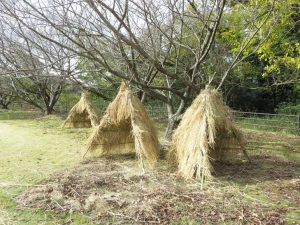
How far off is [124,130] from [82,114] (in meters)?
4.33

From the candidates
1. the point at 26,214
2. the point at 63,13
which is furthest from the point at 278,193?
the point at 63,13

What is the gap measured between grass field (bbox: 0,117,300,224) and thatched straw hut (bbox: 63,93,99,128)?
3552mm

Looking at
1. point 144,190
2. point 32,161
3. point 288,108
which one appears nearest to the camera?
point 144,190

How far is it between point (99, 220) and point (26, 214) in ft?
2.60

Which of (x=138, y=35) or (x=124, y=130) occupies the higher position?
(x=138, y=35)

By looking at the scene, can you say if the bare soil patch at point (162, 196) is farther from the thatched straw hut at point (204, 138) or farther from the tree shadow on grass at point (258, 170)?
the thatched straw hut at point (204, 138)

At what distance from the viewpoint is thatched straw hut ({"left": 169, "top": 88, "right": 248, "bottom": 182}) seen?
4520mm

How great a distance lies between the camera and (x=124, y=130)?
6105mm

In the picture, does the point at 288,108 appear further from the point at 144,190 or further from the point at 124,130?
the point at 144,190

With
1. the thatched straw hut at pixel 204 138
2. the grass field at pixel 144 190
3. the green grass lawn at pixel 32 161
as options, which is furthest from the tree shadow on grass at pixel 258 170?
the green grass lawn at pixel 32 161

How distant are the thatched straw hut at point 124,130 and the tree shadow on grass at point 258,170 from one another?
1099 mm

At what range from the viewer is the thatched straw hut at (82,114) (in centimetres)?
994

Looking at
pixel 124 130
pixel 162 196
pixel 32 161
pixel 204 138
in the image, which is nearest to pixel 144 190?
pixel 162 196

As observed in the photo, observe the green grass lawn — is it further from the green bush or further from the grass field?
the green bush
